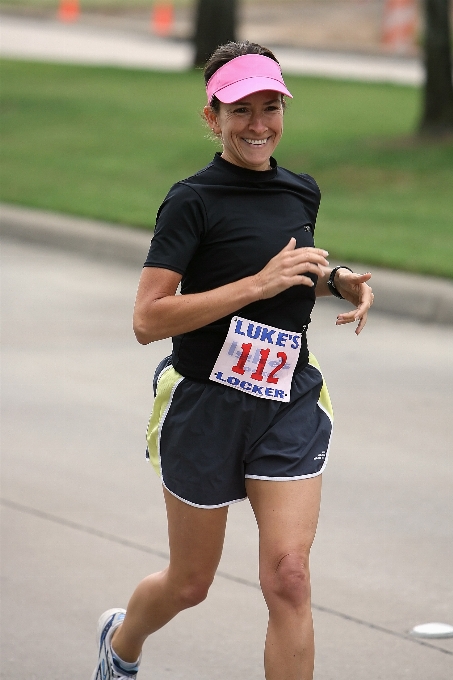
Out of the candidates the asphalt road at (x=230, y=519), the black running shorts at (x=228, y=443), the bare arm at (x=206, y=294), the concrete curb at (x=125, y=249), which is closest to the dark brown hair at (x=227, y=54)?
the bare arm at (x=206, y=294)

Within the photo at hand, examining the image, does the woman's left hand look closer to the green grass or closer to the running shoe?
the running shoe

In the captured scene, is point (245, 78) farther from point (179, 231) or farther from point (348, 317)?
point (348, 317)

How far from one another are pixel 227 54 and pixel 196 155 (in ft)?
36.8

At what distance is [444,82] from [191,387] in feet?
37.5

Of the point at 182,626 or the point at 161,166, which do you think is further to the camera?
the point at 161,166

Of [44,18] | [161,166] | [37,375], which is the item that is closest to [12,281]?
[37,375]

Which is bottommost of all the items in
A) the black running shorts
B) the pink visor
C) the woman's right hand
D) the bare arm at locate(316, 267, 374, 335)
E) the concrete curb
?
the concrete curb

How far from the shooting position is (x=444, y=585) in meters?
5.09

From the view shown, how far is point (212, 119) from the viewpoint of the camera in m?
3.83

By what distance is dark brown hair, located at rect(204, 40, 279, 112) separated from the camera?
3.79 meters

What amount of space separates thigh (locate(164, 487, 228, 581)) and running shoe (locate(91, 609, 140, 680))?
0.41 metres

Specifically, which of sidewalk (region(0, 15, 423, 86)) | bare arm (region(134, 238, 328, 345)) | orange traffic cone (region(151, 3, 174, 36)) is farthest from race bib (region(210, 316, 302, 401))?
orange traffic cone (region(151, 3, 174, 36))

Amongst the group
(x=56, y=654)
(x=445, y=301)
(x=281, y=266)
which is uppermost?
(x=281, y=266)

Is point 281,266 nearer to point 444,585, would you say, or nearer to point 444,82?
point 444,585
